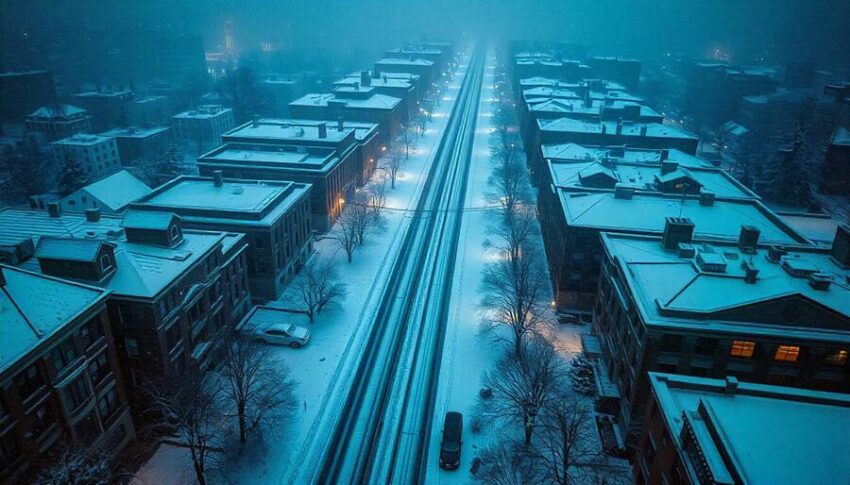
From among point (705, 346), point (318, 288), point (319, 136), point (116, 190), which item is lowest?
point (318, 288)

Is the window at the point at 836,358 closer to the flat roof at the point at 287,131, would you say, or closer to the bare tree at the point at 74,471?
the bare tree at the point at 74,471

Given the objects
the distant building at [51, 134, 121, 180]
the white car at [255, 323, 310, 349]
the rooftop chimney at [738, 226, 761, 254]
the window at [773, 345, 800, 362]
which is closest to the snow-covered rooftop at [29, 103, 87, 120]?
the distant building at [51, 134, 121, 180]

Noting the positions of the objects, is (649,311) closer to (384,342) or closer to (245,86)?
(384,342)

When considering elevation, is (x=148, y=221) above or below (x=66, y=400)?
above

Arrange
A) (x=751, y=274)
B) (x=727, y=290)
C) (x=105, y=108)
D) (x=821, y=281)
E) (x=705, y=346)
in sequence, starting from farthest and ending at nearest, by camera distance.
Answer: (x=105, y=108) → (x=751, y=274) → (x=727, y=290) → (x=821, y=281) → (x=705, y=346)

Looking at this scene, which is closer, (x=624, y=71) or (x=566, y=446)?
(x=566, y=446)

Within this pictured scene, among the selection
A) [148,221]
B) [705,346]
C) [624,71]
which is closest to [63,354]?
[148,221]

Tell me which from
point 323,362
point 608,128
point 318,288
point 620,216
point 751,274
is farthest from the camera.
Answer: point 608,128

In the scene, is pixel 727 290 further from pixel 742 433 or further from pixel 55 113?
pixel 55 113

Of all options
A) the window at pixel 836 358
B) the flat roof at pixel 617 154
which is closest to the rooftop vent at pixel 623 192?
the flat roof at pixel 617 154
